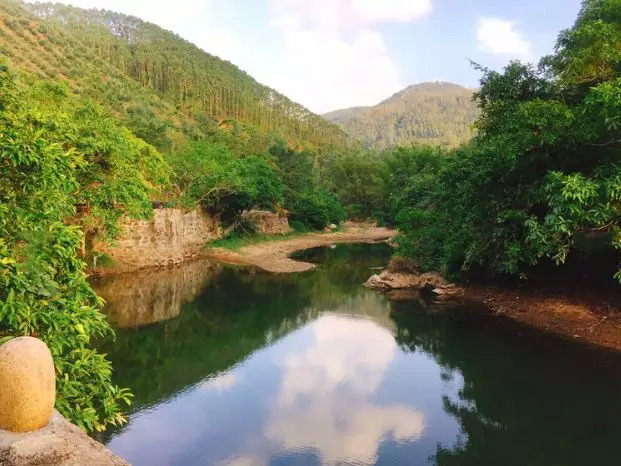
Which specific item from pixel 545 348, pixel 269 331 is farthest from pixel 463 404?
pixel 269 331

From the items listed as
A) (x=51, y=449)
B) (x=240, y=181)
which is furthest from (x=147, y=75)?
(x=51, y=449)

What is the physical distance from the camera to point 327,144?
103 meters

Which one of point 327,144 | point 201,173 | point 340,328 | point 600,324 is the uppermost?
point 327,144

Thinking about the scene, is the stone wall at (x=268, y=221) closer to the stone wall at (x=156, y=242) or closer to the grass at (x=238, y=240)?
the grass at (x=238, y=240)

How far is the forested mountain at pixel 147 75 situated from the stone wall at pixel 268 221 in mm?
9340

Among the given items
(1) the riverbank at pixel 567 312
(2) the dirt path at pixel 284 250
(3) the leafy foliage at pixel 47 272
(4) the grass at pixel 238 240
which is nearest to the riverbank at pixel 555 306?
(1) the riverbank at pixel 567 312

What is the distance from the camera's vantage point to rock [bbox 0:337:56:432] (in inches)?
166

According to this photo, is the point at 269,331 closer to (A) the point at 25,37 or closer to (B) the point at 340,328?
(B) the point at 340,328

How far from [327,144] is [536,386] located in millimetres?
92295

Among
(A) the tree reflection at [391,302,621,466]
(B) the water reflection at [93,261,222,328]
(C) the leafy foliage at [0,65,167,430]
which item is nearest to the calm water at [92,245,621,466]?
(A) the tree reflection at [391,302,621,466]

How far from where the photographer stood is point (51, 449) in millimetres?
4117

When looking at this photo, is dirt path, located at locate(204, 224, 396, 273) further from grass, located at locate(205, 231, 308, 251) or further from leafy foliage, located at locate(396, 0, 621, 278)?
leafy foliage, located at locate(396, 0, 621, 278)

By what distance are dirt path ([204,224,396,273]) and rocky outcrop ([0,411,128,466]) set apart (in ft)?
89.1

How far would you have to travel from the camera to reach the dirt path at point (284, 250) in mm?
33619
